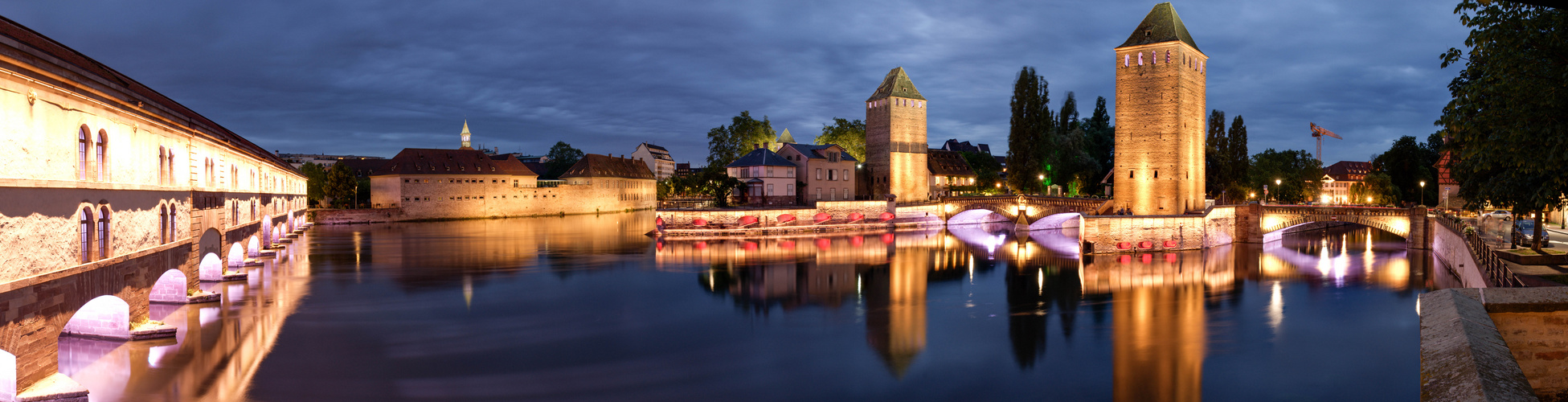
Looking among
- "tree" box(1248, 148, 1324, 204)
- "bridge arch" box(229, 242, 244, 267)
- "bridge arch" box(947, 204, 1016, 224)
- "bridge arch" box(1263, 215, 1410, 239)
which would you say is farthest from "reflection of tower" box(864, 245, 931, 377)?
"tree" box(1248, 148, 1324, 204)

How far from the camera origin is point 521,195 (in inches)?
2228

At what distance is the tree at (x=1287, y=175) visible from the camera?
4806cm

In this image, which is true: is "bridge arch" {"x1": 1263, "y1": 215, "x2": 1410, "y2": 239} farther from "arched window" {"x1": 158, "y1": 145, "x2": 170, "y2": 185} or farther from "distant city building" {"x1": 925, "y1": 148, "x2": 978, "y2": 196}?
"arched window" {"x1": 158, "y1": 145, "x2": 170, "y2": 185}

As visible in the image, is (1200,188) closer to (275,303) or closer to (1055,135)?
(1055,135)

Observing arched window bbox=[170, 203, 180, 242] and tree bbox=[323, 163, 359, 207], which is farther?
tree bbox=[323, 163, 359, 207]

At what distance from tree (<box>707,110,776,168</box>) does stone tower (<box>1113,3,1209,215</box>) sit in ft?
97.9

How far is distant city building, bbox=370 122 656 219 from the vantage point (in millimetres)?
51000

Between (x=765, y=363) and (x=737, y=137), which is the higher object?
(x=737, y=137)

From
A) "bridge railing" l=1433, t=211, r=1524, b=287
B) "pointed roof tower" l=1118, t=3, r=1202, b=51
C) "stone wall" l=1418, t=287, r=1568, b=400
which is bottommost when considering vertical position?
"bridge railing" l=1433, t=211, r=1524, b=287

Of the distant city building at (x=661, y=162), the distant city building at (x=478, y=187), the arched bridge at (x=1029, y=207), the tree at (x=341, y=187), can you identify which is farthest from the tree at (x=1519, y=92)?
the distant city building at (x=661, y=162)

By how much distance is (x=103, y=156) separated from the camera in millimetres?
9562

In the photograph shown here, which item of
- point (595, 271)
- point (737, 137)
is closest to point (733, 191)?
point (737, 137)

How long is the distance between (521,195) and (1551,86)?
55555 millimetres

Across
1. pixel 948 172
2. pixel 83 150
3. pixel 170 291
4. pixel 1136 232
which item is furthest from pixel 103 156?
pixel 948 172
